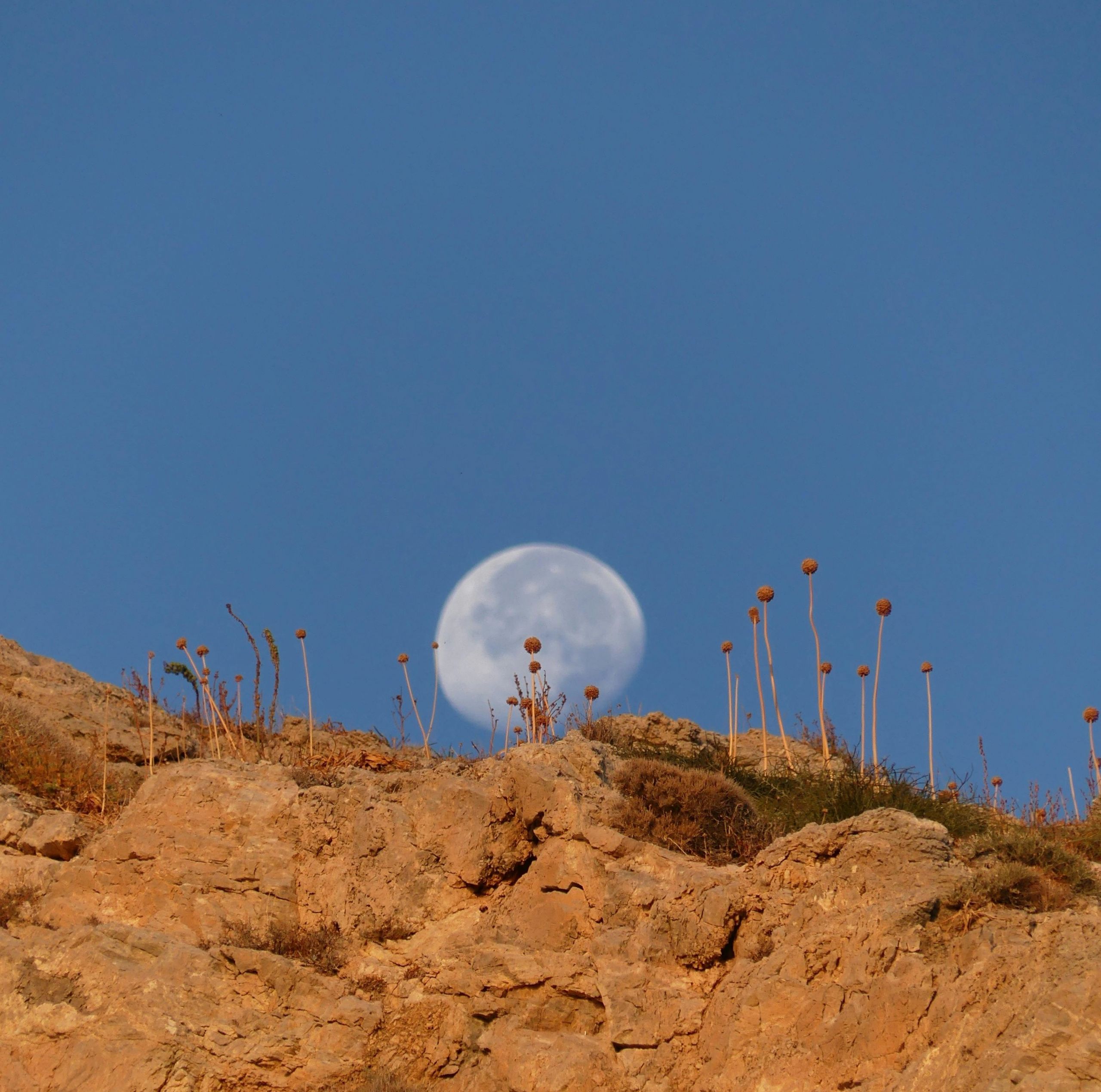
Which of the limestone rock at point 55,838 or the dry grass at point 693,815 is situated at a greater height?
the limestone rock at point 55,838

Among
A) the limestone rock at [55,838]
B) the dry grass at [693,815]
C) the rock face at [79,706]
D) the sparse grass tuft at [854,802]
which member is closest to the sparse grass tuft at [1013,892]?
the sparse grass tuft at [854,802]

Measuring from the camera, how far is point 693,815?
29.3ft

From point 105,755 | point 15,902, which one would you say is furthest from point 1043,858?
point 105,755

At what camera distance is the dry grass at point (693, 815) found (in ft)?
28.6

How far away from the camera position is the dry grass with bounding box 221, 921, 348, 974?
27.2ft

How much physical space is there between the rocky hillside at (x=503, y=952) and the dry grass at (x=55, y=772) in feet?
4.86

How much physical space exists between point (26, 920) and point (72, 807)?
8.91 ft

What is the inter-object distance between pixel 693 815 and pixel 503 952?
1.95 m

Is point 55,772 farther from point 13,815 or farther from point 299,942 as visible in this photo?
point 299,942

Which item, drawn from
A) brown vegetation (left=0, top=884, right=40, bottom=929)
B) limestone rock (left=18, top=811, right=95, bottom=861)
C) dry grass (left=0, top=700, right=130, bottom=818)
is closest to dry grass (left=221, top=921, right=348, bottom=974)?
brown vegetation (left=0, top=884, right=40, bottom=929)

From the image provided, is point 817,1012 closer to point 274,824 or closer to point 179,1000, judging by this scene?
point 179,1000

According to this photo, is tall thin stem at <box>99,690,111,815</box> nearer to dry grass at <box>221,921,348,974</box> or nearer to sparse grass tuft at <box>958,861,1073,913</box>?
dry grass at <box>221,921,348,974</box>

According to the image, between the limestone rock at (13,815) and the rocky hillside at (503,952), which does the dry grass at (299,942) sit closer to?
the rocky hillside at (503,952)

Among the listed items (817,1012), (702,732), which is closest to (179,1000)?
(817,1012)
